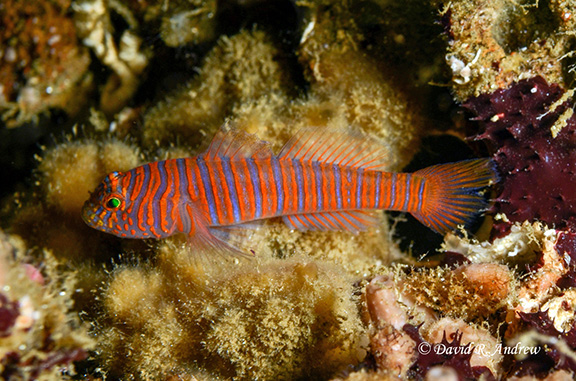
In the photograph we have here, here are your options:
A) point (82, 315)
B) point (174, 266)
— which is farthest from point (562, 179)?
point (82, 315)

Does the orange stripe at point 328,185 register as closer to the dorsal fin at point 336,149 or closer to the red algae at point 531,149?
the dorsal fin at point 336,149

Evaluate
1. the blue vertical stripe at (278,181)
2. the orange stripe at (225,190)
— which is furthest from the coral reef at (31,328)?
the blue vertical stripe at (278,181)

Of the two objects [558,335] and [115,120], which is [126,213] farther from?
[558,335]

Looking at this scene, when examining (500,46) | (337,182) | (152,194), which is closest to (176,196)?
(152,194)

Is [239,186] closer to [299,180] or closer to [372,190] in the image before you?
[299,180]

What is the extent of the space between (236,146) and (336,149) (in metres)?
0.96

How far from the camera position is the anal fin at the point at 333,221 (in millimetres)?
3982

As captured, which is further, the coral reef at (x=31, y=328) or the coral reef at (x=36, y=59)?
the coral reef at (x=36, y=59)

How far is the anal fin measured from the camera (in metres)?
3.98

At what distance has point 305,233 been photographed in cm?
418

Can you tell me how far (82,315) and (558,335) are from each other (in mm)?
3821

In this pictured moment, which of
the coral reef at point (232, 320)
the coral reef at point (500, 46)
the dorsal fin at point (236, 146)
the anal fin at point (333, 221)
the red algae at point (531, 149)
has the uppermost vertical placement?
the coral reef at point (500, 46)

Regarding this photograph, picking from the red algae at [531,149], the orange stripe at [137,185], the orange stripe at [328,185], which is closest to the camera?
the red algae at [531,149]

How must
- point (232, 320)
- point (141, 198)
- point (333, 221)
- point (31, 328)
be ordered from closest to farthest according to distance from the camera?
point (31, 328) < point (232, 320) < point (141, 198) < point (333, 221)
